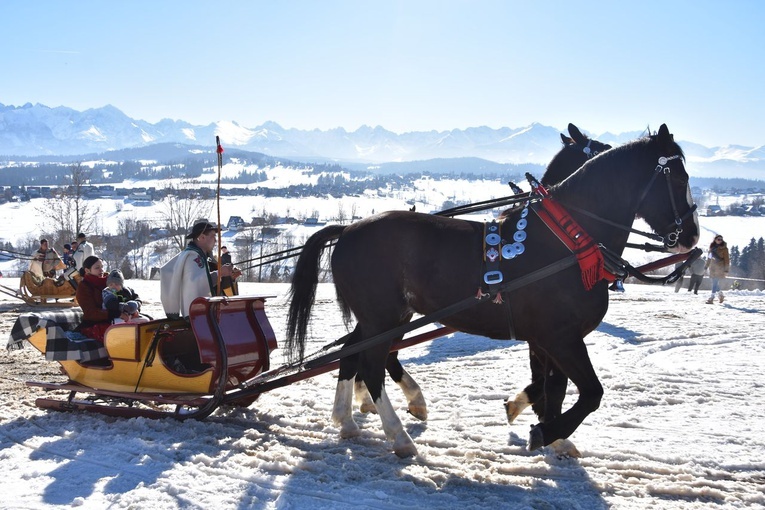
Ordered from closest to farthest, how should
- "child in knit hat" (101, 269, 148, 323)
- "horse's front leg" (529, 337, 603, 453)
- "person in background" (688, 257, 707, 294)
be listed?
"horse's front leg" (529, 337, 603, 453), "child in knit hat" (101, 269, 148, 323), "person in background" (688, 257, 707, 294)

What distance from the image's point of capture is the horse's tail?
601 cm

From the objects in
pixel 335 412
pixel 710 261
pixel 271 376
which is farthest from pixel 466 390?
pixel 710 261

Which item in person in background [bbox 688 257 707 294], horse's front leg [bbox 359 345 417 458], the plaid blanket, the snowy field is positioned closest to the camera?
the snowy field

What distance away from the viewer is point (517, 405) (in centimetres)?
570

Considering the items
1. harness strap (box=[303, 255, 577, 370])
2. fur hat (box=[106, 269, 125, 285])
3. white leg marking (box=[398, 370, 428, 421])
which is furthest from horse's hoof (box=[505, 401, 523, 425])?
fur hat (box=[106, 269, 125, 285])

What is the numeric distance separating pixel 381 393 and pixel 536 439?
135 centimetres

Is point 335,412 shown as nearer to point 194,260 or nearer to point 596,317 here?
point 194,260

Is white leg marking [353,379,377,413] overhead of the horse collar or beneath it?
beneath

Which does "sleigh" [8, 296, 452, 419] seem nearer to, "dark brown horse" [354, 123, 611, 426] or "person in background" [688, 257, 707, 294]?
"dark brown horse" [354, 123, 611, 426]

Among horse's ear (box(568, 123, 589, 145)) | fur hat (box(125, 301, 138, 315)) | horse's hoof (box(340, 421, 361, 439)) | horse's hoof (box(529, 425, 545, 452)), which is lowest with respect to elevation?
horse's hoof (box(340, 421, 361, 439))

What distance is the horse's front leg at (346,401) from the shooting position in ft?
18.7

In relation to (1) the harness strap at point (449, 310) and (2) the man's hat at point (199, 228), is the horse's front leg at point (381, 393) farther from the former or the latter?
(2) the man's hat at point (199, 228)

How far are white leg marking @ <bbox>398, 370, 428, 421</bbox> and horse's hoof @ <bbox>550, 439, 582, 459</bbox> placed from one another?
140cm

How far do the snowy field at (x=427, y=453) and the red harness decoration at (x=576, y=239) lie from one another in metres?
1.46
